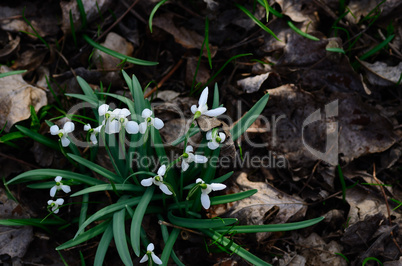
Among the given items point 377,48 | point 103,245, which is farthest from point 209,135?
point 377,48

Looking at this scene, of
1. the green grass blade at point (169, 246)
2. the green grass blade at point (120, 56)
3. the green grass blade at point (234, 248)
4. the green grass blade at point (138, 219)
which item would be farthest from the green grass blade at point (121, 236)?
the green grass blade at point (120, 56)

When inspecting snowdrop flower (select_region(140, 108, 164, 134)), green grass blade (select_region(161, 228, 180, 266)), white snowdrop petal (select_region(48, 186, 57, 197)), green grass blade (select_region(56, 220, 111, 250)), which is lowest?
green grass blade (select_region(56, 220, 111, 250))

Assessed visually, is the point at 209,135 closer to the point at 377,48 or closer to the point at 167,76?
the point at 167,76

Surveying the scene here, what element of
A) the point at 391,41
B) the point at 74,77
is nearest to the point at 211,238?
the point at 74,77

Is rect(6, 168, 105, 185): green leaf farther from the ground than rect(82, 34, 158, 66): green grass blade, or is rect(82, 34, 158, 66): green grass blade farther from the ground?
rect(82, 34, 158, 66): green grass blade

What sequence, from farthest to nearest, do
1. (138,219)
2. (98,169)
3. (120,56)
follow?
(120,56) < (98,169) < (138,219)

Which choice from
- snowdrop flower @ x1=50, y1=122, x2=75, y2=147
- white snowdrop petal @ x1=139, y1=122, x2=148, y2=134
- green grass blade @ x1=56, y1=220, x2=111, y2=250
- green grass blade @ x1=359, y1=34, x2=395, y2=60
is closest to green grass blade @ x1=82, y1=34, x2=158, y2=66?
snowdrop flower @ x1=50, y1=122, x2=75, y2=147

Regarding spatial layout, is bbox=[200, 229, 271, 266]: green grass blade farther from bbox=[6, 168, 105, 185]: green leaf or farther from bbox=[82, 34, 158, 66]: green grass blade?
bbox=[82, 34, 158, 66]: green grass blade

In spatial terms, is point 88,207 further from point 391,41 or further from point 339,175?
point 391,41
